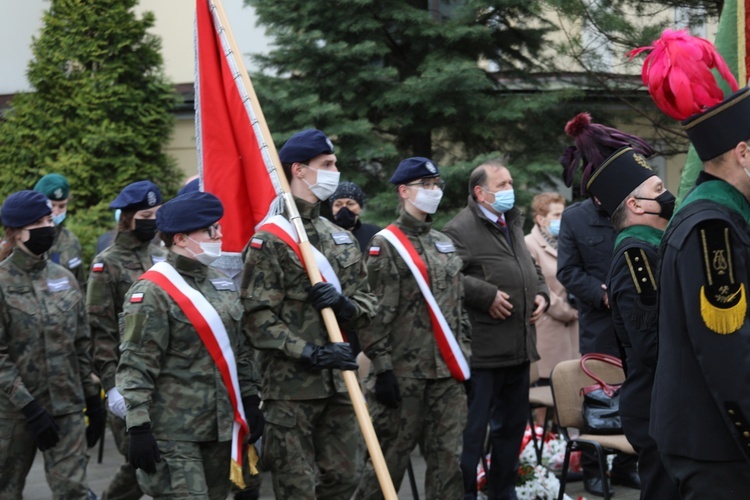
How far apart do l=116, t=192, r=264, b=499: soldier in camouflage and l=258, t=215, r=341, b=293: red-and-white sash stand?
0.33m

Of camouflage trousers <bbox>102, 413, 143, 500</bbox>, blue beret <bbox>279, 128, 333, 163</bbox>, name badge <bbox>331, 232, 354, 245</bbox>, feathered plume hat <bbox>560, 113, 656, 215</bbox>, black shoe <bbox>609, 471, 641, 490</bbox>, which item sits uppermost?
feathered plume hat <bbox>560, 113, 656, 215</bbox>

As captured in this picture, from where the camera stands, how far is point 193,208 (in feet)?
19.7

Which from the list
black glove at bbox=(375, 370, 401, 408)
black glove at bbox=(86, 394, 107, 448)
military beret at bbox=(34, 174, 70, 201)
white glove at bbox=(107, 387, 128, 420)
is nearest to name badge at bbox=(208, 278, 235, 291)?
white glove at bbox=(107, 387, 128, 420)

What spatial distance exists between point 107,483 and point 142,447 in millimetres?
4063

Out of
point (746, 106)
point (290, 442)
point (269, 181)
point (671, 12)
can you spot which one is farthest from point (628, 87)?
point (746, 106)

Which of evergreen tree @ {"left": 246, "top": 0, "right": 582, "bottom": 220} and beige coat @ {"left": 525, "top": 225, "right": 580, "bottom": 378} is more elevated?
evergreen tree @ {"left": 246, "top": 0, "right": 582, "bottom": 220}

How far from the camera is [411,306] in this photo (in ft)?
23.9

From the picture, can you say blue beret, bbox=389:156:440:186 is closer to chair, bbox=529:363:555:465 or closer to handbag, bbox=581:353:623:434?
handbag, bbox=581:353:623:434

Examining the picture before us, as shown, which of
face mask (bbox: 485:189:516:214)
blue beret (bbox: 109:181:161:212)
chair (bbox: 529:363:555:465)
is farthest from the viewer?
chair (bbox: 529:363:555:465)

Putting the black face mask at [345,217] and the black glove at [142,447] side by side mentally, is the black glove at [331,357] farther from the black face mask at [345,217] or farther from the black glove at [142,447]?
the black face mask at [345,217]

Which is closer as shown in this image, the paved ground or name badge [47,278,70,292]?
name badge [47,278,70,292]

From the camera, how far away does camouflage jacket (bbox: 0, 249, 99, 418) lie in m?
6.96

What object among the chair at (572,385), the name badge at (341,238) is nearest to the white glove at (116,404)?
the name badge at (341,238)

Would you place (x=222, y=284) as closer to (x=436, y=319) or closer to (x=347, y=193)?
(x=436, y=319)
